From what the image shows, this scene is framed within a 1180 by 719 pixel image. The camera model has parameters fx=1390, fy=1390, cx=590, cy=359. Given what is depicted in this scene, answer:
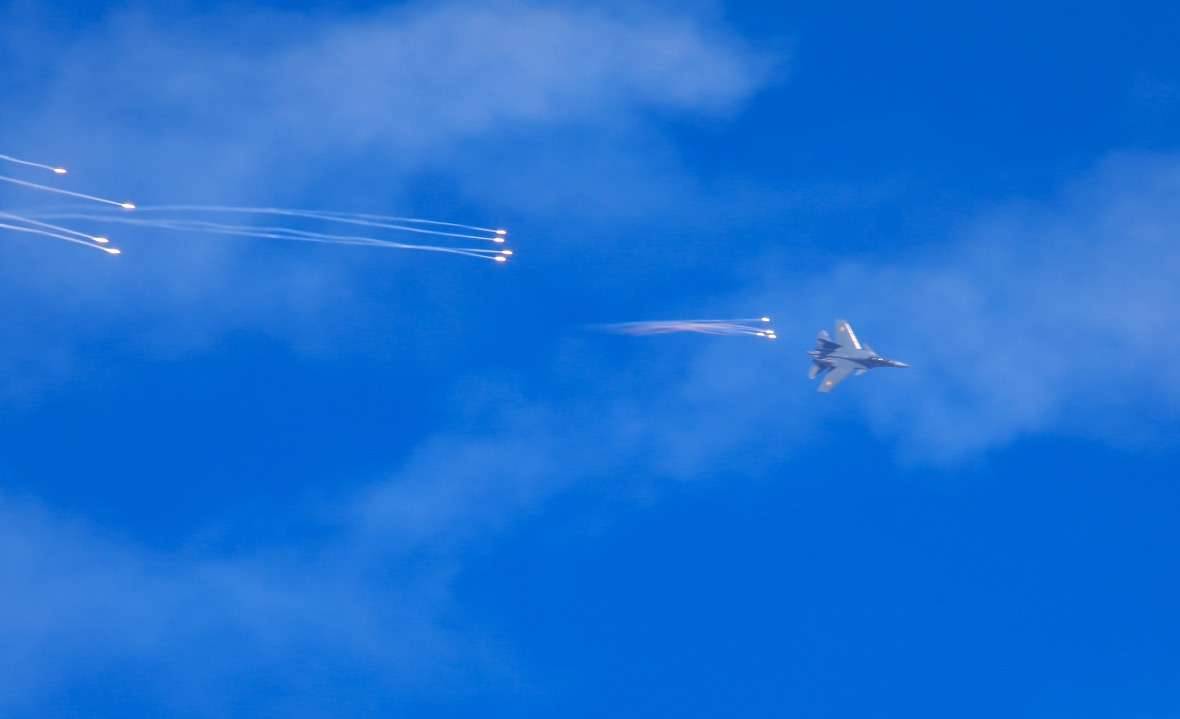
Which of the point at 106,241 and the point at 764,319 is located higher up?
the point at 764,319

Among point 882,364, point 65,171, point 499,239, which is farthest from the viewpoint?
point 882,364

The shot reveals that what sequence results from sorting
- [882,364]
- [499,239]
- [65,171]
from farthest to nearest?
[882,364] → [499,239] → [65,171]

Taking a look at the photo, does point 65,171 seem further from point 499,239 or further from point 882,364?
point 882,364

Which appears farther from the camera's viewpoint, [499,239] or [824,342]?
[824,342]

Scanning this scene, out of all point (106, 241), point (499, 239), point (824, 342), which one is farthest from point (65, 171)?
point (824, 342)
